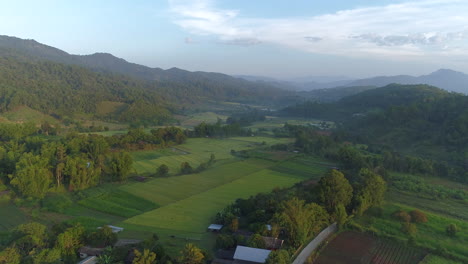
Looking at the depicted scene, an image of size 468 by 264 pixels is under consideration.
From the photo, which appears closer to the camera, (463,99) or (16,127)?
(16,127)

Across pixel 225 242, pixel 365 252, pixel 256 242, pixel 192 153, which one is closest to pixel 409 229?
pixel 365 252

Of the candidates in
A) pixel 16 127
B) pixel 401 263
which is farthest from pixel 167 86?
pixel 401 263

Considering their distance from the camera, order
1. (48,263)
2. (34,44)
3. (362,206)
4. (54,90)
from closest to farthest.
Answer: (48,263) < (362,206) < (54,90) < (34,44)

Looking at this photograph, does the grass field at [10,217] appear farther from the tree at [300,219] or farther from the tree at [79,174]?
the tree at [300,219]

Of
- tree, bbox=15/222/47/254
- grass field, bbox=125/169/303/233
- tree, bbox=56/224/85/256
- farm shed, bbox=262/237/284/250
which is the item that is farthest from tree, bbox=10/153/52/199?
farm shed, bbox=262/237/284/250

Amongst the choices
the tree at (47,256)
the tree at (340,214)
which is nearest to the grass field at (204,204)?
the tree at (47,256)

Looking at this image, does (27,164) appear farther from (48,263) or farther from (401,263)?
(401,263)

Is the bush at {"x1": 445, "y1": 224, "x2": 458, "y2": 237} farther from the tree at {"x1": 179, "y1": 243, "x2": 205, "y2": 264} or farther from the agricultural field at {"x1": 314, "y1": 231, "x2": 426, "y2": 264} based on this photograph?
the tree at {"x1": 179, "y1": 243, "x2": 205, "y2": 264}

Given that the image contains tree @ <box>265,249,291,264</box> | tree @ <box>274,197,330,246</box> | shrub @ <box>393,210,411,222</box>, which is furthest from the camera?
shrub @ <box>393,210,411,222</box>
